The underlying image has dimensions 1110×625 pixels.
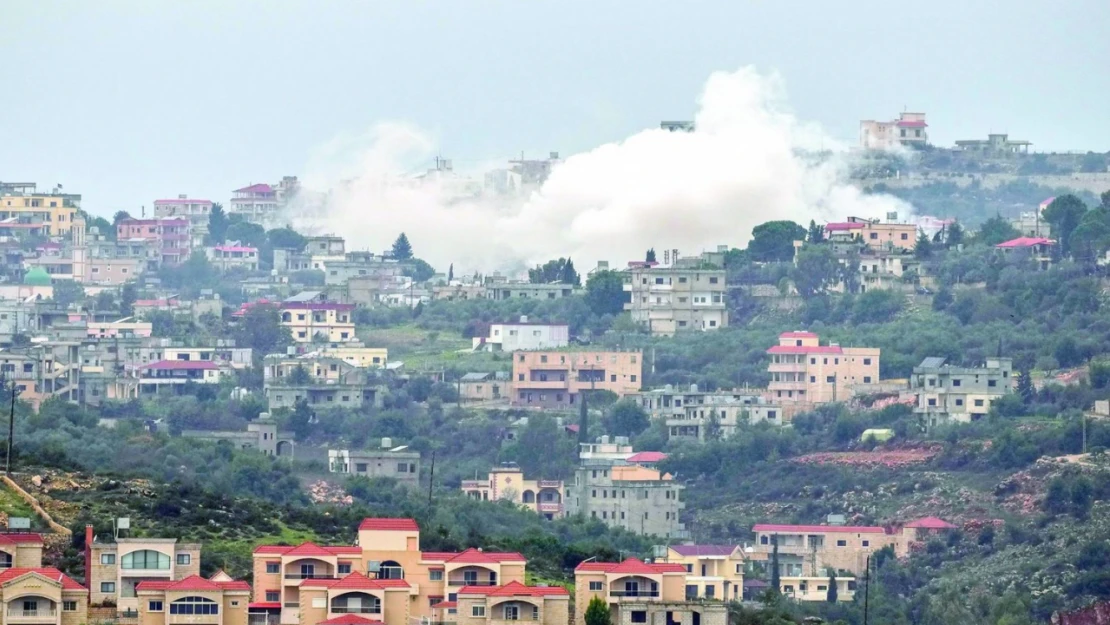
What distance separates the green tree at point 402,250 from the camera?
117 meters

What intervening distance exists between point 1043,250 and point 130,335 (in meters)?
22.8

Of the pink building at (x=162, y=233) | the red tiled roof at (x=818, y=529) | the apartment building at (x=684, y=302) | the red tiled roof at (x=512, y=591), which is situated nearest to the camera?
the red tiled roof at (x=512, y=591)

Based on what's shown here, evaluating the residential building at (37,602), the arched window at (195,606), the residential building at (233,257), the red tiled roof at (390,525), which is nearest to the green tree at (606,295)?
the residential building at (233,257)

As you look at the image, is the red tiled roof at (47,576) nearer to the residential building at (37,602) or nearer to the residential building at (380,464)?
the residential building at (37,602)

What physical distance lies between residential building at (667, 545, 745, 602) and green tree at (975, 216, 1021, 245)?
32742 millimetres

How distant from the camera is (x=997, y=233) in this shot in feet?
341

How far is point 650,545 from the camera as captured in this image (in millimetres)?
71375

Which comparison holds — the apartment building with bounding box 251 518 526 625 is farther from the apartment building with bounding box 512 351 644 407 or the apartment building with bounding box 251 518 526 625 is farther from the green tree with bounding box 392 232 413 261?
the green tree with bounding box 392 232 413 261

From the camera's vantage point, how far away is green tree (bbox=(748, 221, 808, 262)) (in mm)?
104000

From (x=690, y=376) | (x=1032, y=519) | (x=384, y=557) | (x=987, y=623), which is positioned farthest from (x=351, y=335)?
(x=384, y=557)

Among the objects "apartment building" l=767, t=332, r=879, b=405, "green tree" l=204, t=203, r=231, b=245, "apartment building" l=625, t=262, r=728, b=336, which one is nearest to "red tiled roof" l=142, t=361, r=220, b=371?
"apartment building" l=625, t=262, r=728, b=336

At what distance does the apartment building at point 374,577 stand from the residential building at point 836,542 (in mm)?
20393

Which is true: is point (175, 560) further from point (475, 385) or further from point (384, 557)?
point (475, 385)

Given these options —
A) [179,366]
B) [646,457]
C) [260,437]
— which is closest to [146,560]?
[646,457]
